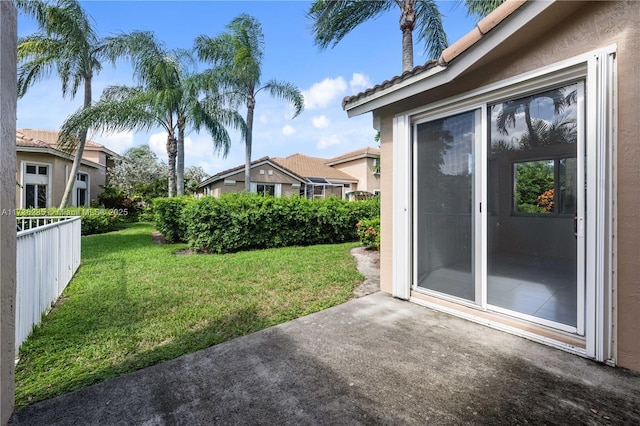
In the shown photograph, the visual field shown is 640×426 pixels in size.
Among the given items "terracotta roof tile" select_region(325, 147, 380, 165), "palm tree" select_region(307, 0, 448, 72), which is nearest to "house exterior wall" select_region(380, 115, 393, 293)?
"palm tree" select_region(307, 0, 448, 72)

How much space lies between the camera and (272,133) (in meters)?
21.0

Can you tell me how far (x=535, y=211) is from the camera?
189 inches

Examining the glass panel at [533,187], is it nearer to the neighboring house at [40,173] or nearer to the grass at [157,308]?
the grass at [157,308]

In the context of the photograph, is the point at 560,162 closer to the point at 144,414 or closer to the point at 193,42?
the point at 144,414

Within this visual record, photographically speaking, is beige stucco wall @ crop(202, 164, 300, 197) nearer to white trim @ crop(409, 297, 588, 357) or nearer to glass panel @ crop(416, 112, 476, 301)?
glass panel @ crop(416, 112, 476, 301)

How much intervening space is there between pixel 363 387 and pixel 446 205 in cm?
295

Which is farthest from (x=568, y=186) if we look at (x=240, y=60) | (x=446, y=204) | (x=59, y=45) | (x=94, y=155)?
(x=94, y=155)

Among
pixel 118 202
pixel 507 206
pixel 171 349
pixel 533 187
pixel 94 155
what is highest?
pixel 94 155

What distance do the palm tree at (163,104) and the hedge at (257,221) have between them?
4410 millimetres

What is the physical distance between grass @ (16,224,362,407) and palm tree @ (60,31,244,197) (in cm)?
783

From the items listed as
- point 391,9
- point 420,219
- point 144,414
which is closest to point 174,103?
point 391,9

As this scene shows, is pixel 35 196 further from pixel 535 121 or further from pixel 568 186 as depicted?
pixel 568 186

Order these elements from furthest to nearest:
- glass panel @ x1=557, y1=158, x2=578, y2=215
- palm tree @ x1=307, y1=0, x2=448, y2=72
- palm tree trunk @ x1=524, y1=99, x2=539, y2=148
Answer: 1. palm tree @ x1=307, y1=0, x2=448, y2=72
2. palm tree trunk @ x1=524, y1=99, x2=539, y2=148
3. glass panel @ x1=557, y1=158, x2=578, y2=215

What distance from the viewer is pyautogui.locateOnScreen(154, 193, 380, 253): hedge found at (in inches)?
397
